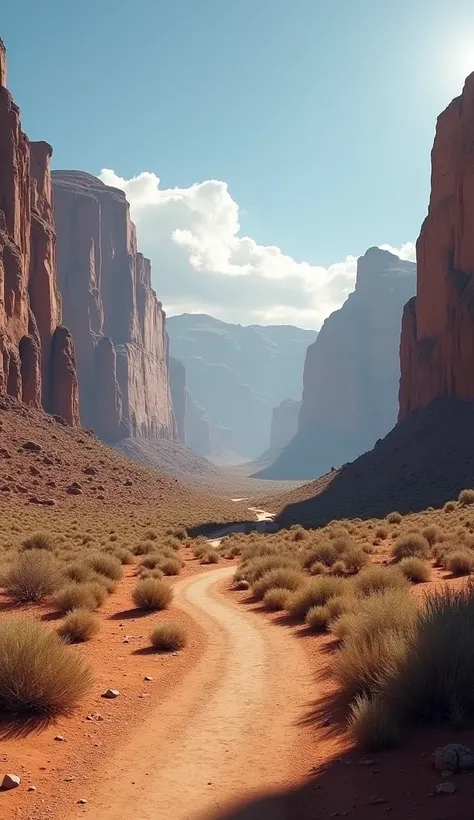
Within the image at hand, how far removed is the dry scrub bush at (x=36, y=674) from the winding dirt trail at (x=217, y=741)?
103 centimetres

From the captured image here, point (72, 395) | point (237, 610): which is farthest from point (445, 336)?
point (237, 610)

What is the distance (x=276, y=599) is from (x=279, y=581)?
58.2 inches

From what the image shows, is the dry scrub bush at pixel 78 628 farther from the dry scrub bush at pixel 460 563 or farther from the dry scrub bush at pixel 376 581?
the dry scrub bush at pixel 460 563

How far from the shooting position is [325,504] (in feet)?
185

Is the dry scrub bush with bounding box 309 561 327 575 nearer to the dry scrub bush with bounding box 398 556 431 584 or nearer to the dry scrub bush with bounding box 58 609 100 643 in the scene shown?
the dry scrub bush with bounding box 398 556 431 584

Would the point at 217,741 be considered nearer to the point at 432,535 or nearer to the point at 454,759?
the point at 454,759

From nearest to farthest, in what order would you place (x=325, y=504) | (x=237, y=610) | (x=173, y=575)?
(x=237, y=610) → (x=173, y=575) → (x=325, y=504)

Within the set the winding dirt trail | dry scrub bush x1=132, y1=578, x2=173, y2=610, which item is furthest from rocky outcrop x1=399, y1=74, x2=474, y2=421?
the winding dirt trail

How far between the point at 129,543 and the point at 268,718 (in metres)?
22.6

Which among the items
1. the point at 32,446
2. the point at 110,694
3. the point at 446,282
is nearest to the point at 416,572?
the point at 110,694

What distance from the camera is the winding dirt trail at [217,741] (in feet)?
18.9

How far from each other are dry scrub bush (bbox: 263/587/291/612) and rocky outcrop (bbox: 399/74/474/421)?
1850 inches

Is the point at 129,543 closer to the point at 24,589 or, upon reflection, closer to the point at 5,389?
the point at 24,589

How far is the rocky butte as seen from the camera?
61344 millimetres
